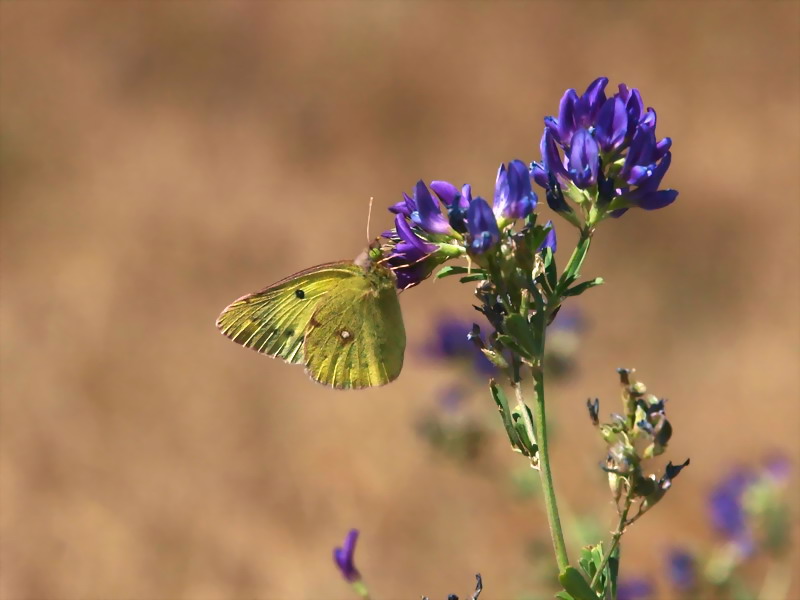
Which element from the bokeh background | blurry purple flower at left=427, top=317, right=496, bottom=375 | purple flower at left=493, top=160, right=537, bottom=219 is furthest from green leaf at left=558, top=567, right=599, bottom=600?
the bokeh background

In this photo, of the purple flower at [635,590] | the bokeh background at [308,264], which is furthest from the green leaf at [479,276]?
the bokeh background at [308,264]

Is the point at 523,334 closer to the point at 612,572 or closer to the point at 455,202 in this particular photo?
the point at 455,202

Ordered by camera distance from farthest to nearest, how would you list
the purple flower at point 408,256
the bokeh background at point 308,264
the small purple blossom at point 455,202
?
the bokeh background at point 308,264, the purple flower at point 408,256, the small purple blossom at point 455,202

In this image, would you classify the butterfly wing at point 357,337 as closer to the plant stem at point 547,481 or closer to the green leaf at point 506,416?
the green leaf at point 506,416

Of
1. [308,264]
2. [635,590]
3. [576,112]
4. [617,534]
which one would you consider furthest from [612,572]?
[308,264]

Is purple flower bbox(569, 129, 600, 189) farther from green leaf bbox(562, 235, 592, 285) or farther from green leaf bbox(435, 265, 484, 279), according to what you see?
green leaf bbox(435, 265, 484, 279)

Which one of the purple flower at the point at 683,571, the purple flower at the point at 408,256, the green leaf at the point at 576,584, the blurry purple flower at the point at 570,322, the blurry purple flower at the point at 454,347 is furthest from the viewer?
the blurry purple flower at the point at 570,322
